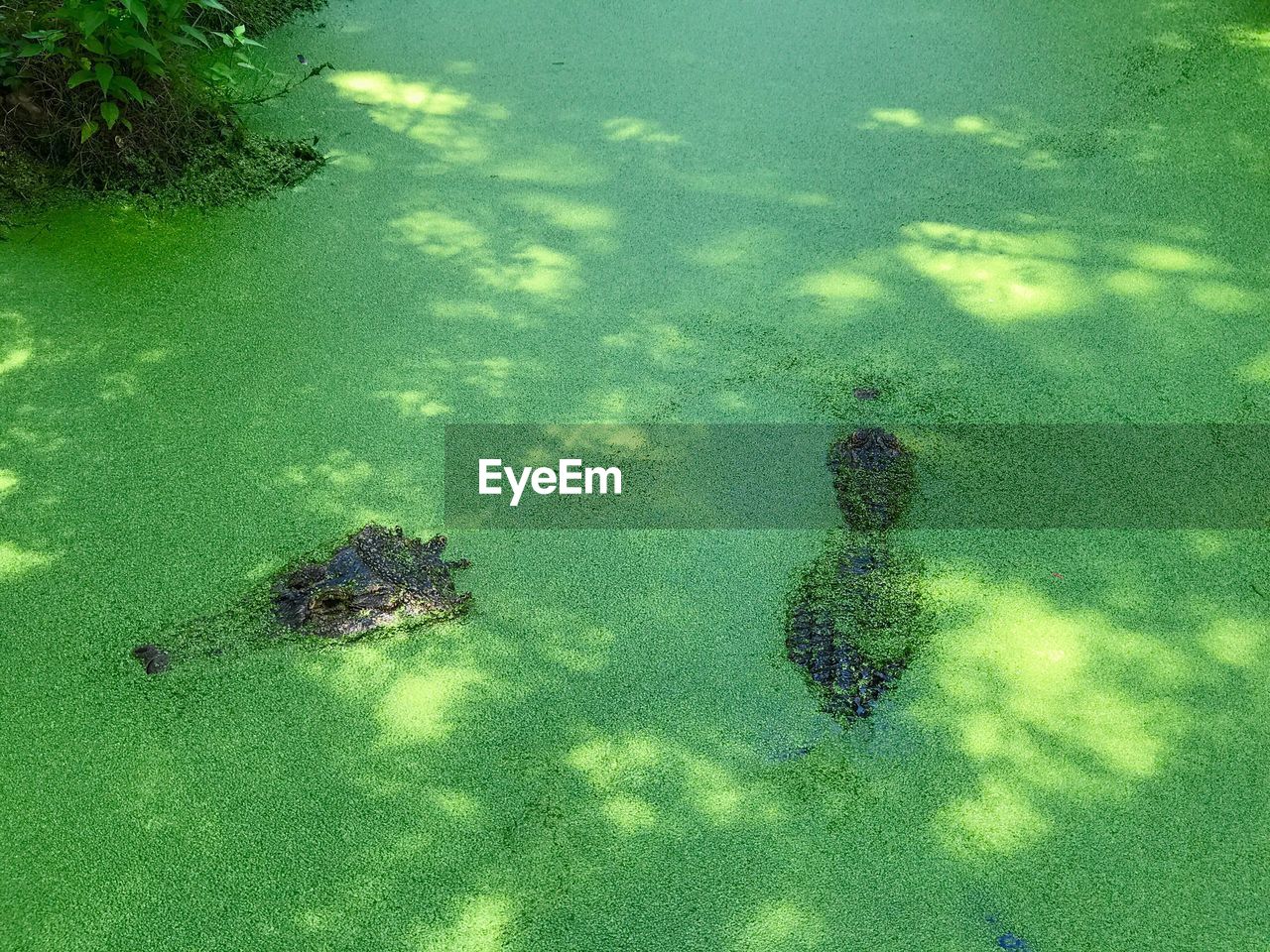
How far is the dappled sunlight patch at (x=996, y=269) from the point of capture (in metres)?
2.75

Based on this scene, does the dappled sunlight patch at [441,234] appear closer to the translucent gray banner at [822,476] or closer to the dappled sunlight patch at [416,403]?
the dappled sunlight patch at [416,403]

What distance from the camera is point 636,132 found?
333 centimetres

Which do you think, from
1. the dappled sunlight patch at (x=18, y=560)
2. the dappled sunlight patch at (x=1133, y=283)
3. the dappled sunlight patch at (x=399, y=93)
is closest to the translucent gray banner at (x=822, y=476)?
the dappled sunlight patch at (x=1133, y=283)

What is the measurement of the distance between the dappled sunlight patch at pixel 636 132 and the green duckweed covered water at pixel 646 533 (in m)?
0.02

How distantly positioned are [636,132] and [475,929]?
240cm

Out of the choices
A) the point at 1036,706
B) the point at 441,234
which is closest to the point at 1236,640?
the point at 1036,706

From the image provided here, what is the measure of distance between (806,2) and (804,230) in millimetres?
1302

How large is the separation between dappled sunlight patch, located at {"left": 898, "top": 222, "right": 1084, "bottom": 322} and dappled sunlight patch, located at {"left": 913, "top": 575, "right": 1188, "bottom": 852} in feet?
2.99

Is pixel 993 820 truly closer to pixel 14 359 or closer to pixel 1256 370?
pixel 1256 370

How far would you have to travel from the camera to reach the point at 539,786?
1802 millimetres

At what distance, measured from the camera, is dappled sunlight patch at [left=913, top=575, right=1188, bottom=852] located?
178cm

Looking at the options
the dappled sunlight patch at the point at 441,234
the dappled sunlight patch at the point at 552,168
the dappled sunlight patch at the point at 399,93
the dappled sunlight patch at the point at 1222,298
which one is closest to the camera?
the dappled sunlight patch at the point at 1222,298

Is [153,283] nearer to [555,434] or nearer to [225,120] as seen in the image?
[225,120]

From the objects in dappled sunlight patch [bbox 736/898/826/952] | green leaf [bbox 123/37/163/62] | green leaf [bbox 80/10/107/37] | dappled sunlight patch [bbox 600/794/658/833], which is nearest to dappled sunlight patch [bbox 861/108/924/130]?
green leaf [bbox 123/37/163/62]
